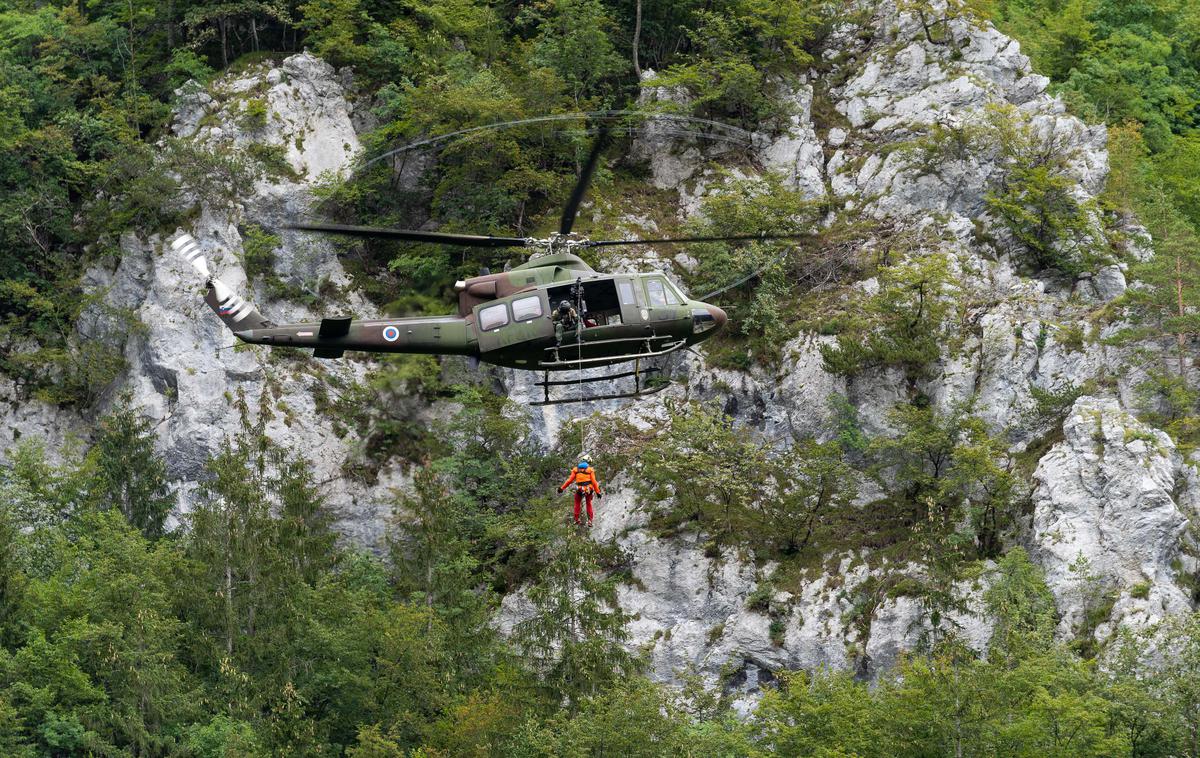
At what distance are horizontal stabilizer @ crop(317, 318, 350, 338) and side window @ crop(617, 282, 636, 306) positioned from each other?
460 centimetres

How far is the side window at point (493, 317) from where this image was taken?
28609 mm

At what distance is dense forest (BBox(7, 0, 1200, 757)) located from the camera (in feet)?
110

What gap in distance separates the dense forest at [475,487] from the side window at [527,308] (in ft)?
16.4

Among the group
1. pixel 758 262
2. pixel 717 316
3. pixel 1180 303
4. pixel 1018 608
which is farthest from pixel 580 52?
pixel 1018 608

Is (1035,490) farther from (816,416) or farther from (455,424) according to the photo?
(455,424)

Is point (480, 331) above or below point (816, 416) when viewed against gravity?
above

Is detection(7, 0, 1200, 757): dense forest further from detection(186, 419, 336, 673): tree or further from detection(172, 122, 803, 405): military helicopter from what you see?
detection(172, 122, 803, 405): military helicopter

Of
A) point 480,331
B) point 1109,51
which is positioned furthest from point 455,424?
point 1109,51

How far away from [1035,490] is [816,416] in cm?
549

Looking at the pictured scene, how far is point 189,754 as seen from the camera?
36156mm

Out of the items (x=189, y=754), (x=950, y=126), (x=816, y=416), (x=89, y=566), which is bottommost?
(x=189, y=754)

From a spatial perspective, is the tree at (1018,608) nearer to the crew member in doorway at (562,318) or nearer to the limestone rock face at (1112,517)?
the limestone rock face at (1112,517)

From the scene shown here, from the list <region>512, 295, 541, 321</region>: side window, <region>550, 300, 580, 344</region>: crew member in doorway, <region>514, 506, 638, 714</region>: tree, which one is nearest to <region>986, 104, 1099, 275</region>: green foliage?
<region>514, 506, 638, 714</region>: tree

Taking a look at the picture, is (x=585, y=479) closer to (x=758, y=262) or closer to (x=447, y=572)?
(x=447, y=572)
